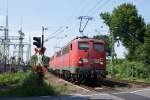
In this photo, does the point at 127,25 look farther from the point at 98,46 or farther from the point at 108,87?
the point at 108,87

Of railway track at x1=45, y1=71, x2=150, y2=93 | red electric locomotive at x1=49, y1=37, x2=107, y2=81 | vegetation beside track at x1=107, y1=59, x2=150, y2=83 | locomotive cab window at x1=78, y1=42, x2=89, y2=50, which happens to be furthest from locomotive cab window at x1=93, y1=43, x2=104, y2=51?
vegetation beside track at x1=107, y1=59, x2=150, y2=83

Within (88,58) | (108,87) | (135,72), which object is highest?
(88,58)

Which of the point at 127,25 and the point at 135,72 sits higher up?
the point at 127,25

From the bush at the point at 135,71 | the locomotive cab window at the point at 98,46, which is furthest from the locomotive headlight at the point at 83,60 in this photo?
the bush at the point at 135,71

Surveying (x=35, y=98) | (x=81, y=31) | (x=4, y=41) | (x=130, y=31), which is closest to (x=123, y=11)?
(x=130, y=31)

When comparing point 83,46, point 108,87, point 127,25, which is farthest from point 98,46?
point 127,25

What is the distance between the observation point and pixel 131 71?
51.9 m

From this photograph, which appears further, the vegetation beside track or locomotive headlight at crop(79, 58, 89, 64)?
the vegetation beside track

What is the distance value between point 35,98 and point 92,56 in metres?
11.1

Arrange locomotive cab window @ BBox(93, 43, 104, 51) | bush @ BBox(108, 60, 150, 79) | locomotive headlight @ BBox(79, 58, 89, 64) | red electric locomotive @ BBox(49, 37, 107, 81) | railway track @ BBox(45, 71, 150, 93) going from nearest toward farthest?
railway track @ BBox(45, 71, 150, 93) < red electric locomotive @ BBox(49, 37, 107, 81) < locomotive headlight @ BBox(79, 58, 89, 64) < locomotive cab window @ BBox(93, 43, 104, 51) < bush @ BBox(108, 60, 150, 79)

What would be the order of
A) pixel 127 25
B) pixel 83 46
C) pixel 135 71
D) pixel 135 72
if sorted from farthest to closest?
pixel 127 25
pixel 135 72
pixel 135 71
pixel 83 46

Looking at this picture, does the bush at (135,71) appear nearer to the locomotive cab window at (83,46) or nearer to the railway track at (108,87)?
the railway track at (108,87)

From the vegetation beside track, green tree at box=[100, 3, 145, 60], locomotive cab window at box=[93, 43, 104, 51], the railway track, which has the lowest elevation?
the railway track

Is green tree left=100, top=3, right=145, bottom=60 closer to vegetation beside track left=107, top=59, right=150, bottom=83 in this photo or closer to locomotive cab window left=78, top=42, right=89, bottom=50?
vegetation beside track left=107, top=59, right=150, bottom=83
